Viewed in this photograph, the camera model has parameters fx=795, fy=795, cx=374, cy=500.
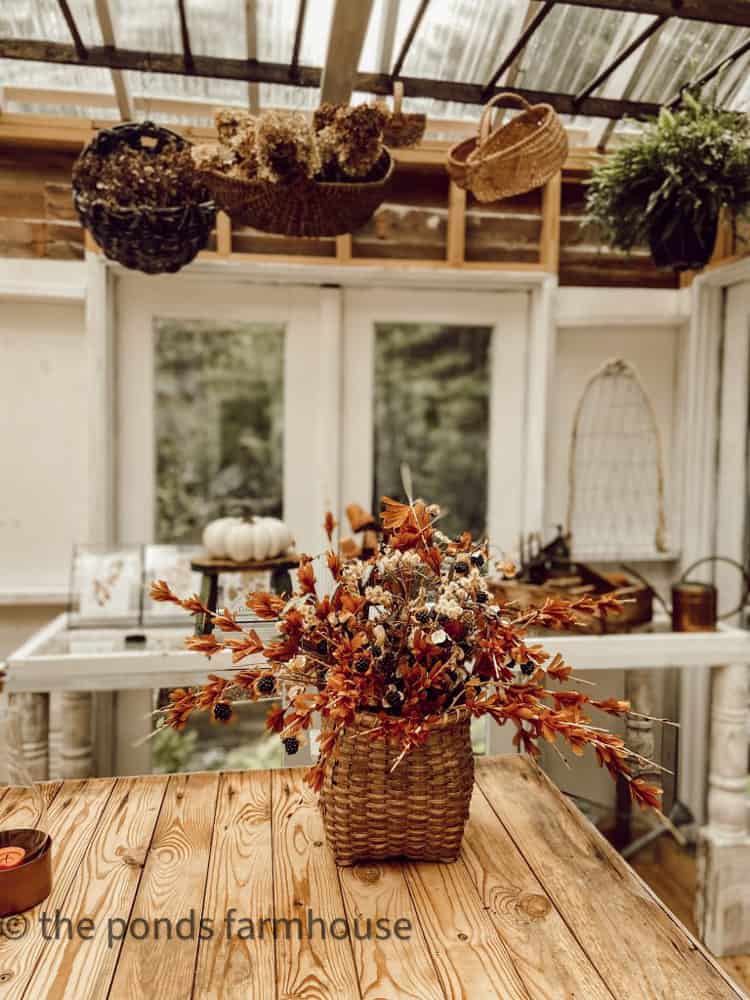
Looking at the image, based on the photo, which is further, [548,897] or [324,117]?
[324,117]

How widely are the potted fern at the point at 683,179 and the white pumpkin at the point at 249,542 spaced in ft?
4.72

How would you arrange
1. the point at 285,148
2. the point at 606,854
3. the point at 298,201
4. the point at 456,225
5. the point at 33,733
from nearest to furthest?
the point at 606,854 < the point at 285,148 < the point at 298,201 < the point at 33,733 < the point at 456,225

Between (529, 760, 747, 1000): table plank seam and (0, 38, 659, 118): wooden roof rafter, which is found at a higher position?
(0, 38, 659, 118): wooden roof rafter

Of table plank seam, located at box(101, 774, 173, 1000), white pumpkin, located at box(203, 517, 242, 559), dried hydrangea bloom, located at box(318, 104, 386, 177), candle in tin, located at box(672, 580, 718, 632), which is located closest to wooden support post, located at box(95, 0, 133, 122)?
dried hydrangea bloom, located at box(318, 104, 386, 177)

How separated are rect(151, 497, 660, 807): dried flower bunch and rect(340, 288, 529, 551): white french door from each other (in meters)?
1.73

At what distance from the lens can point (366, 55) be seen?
2469 millimetres

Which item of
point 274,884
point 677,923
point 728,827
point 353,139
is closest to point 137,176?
point 353,139

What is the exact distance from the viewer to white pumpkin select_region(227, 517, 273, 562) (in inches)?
92.8

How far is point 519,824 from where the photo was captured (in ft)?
4.53

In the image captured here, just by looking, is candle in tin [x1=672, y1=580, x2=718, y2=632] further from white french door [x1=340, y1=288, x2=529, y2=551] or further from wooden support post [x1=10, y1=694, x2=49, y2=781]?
wooden support post [x1=10, y1=694, x2=49, y2=781]

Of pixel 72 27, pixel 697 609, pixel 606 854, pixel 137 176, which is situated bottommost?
pixel 606 854

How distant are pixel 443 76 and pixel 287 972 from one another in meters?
2.50

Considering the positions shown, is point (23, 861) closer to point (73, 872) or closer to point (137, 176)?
point (73, 872)

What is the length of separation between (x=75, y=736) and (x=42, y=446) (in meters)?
1.02
